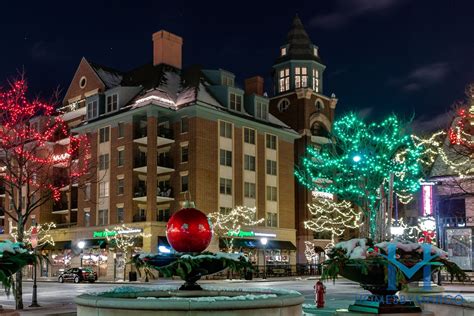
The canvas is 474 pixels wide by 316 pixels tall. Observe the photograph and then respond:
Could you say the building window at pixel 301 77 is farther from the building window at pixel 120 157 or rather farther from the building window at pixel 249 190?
the building window at pixel 120 157

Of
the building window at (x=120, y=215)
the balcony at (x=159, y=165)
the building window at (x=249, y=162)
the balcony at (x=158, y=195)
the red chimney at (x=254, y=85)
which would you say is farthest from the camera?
the red chimney at (x=254, y=85)

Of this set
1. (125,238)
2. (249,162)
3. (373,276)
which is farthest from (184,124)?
(373,276)

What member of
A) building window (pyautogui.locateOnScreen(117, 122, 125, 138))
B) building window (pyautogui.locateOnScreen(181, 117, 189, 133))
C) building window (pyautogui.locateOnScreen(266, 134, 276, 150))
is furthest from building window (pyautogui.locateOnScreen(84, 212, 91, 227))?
building window (pyautogui.locateOnScreen(266, 134, 276, 150))

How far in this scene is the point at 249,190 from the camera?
62031mm

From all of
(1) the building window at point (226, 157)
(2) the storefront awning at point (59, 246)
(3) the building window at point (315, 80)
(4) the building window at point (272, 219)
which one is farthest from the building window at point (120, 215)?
(3) the building window at point (315, 80)

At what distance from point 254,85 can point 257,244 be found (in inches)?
790

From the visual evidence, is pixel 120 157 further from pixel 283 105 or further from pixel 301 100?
pixel 301 100

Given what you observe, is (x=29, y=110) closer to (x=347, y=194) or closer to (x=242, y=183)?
(x=347, y=194)

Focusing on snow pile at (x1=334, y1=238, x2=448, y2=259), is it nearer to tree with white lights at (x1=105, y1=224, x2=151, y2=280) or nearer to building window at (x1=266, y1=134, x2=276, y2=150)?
tree with white lights at (x1=105, y1=224, x2=151, y2=280)

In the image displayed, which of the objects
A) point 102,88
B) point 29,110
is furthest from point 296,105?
point 29,110

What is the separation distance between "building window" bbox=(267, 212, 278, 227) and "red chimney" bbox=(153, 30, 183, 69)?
17.8 m

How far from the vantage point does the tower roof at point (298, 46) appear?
77438 millimetres

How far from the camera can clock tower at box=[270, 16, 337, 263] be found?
7256cm

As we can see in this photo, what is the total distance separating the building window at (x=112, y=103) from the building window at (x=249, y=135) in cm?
1266
